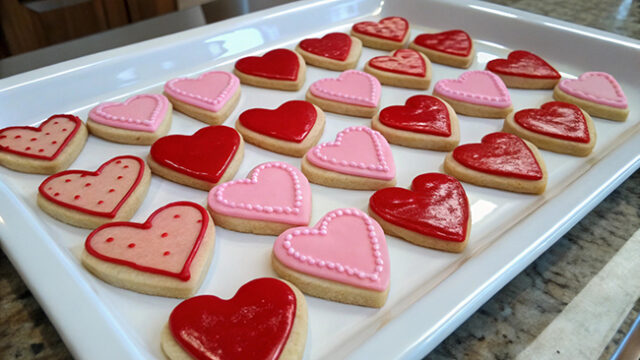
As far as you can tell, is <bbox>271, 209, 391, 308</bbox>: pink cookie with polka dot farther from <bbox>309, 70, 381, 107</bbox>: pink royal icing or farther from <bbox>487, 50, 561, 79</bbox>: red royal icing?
<bbox>487, 50, 561, 79</bbox>: red royal icing

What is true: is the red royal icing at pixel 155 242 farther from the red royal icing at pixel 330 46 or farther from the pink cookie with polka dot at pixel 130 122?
the red royal icing at pixel 330 46

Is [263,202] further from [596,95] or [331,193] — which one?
[596,95]

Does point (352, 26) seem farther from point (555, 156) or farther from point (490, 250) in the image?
point (490, 250)

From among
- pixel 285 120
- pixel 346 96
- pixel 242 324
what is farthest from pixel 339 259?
pixel 346 96

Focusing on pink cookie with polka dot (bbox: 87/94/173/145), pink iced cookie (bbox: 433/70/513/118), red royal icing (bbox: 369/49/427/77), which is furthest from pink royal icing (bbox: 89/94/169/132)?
pink iced cookie (bbox: 433/70/513/118)

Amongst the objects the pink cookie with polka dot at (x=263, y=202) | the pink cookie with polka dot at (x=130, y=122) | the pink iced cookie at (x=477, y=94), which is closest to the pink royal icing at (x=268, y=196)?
the pink cookie with polka dot at (x=263, y=202)

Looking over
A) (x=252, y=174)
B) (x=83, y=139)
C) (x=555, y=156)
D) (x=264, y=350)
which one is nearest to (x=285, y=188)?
(x=252, y=174)

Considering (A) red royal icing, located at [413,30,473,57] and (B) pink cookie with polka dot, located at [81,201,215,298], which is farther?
(A) red royal icing, located at [413,30,473,57]
